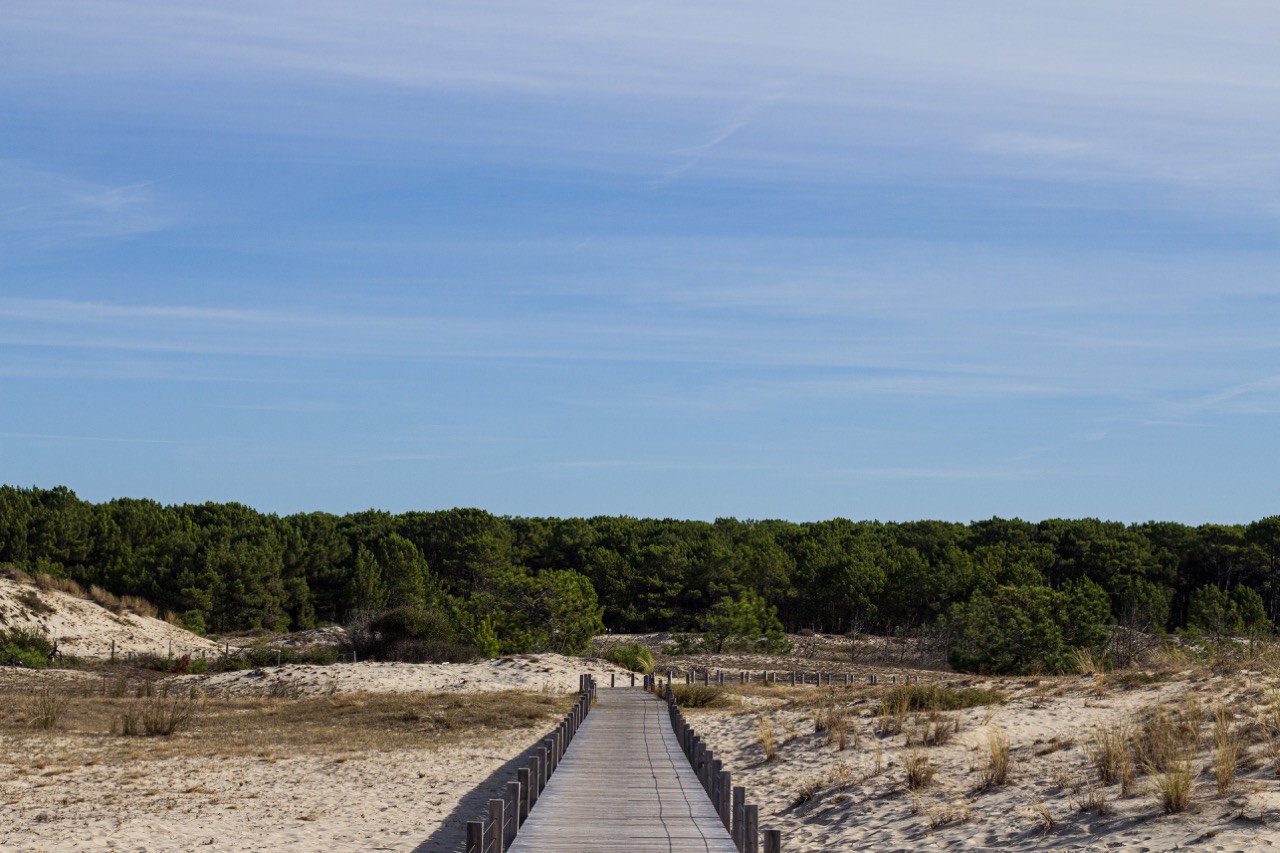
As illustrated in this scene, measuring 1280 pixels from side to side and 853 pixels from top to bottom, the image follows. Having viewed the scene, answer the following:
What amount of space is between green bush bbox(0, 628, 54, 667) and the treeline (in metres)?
14.5

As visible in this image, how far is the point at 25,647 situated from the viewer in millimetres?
51438

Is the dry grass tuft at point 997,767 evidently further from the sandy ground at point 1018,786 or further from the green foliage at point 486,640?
the green foliage at point 486,640

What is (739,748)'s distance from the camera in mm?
24719

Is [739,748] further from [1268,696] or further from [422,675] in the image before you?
[422,675]

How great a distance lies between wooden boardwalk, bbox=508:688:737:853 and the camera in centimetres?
1284

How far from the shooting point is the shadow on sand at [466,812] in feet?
52.1

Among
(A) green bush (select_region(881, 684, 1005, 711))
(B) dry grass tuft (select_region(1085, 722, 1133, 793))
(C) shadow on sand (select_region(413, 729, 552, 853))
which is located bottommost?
(C) shadow on sand (select_region(413, 729, 552, 853))

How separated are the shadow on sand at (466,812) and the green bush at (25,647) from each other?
1277 inches

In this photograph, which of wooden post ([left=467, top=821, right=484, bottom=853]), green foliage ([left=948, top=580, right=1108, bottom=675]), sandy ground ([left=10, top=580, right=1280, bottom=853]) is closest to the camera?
wooden post ([left=467, top=821, right=484, bottom=853])

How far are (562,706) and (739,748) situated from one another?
1136cm

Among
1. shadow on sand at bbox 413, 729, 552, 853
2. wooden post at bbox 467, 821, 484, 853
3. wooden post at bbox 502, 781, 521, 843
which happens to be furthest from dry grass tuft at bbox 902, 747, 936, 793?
wooden post at bbox 467, 821, 484, 853

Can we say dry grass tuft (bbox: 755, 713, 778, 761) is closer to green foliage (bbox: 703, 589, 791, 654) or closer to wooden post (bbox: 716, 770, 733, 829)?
wooden post (bbox: 716, 770, 733, 829)

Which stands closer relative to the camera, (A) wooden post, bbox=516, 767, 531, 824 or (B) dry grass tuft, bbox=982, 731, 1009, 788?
(A) wooden post, bbox=516, 767, 531, 824

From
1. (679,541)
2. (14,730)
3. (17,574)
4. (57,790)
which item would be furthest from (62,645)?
(679,541)
